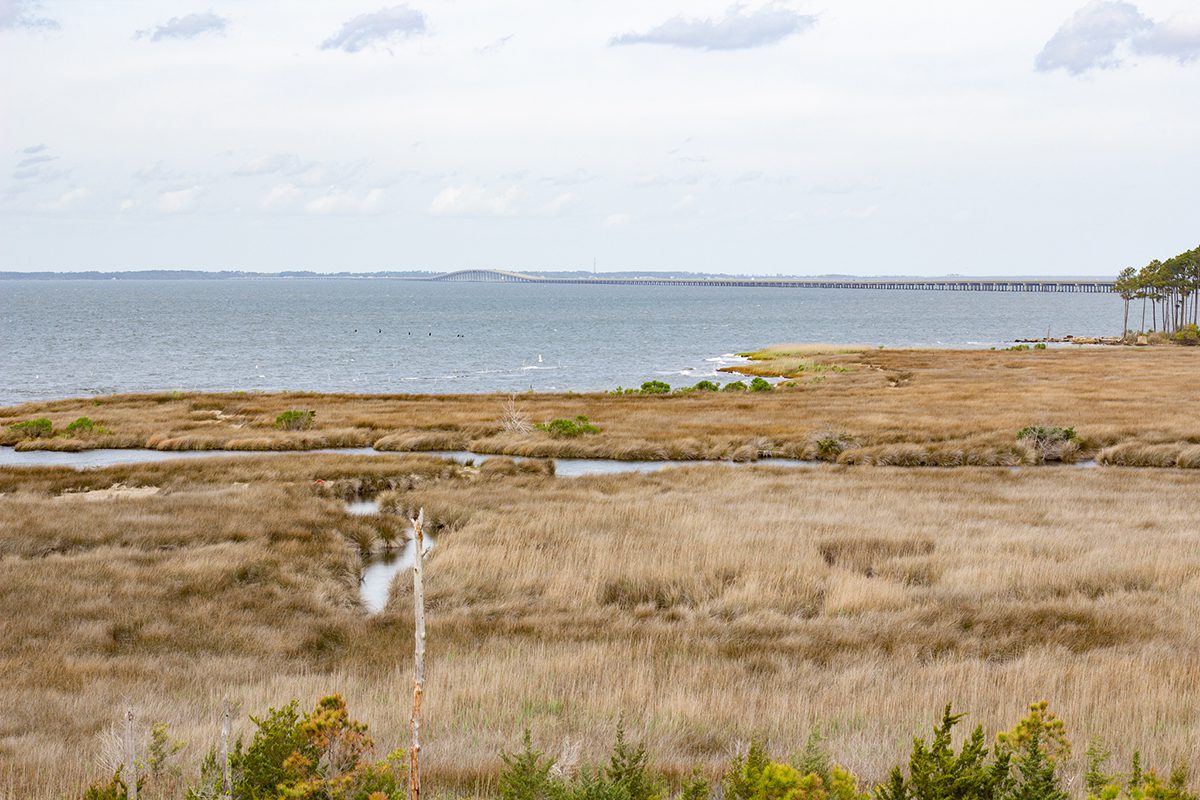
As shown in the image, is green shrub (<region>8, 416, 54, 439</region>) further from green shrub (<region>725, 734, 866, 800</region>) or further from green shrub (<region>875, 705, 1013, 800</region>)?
green shrub (<region>875, 705, 1013, 800</region>)

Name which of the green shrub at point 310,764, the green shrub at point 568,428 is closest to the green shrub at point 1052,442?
the green shrub at point 568,428

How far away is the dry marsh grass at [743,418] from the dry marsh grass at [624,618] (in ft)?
36.1

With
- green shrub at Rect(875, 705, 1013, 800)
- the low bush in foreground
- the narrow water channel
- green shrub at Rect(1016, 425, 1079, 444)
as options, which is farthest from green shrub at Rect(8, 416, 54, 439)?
Result: green shrub at Rect(875, 705, 1013, 800)

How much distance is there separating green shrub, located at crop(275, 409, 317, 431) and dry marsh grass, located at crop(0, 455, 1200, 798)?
18644 millimetres

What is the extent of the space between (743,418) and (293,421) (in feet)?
70.2

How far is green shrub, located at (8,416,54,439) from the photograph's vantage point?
4588cm

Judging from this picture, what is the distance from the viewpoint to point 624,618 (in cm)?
1551

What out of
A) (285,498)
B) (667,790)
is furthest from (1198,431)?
(667,790)

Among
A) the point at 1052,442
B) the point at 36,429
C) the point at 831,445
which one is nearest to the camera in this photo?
the point at 1052,442

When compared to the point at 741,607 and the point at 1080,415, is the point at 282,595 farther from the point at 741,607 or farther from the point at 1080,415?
the point at 1080,415

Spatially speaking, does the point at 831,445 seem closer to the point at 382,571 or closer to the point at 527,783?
the point at 382,571

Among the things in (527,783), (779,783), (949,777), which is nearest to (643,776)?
(527,783)

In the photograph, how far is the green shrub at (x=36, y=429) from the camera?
151 ft

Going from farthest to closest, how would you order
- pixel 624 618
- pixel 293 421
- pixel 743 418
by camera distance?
1. pixel 743 418
2. pixel 293 421
3. pixel 624 618
